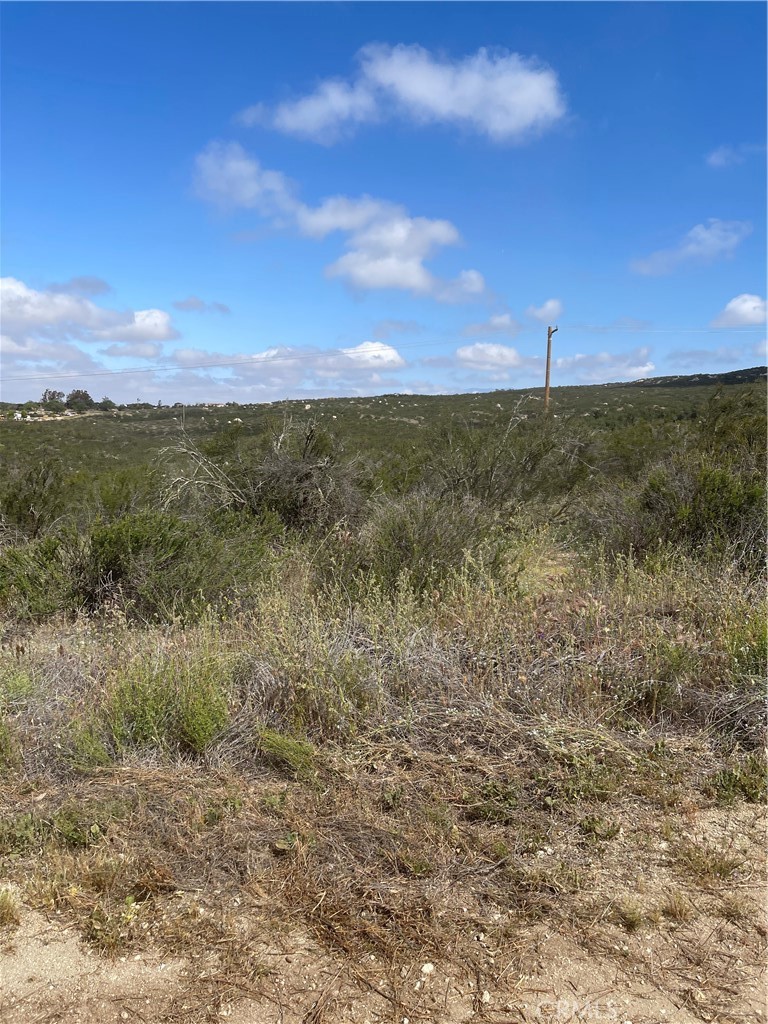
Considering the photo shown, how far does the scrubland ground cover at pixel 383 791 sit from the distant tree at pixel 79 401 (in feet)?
147

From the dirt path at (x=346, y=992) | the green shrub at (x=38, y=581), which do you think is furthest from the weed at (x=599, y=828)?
the green shrub at (x=38, y=581)

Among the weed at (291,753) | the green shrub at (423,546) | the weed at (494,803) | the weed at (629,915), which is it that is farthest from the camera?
the green shrub at (423,546)

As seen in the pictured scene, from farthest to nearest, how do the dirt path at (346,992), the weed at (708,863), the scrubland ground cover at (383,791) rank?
the weed at (708,863) → the scrubland ground cover at (383,791) → the dirt path at (346,992)

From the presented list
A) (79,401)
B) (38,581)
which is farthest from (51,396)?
(38,581)

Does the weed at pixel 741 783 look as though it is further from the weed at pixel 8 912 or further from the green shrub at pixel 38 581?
the green shrub at pixel 38 581

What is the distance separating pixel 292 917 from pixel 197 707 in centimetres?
131

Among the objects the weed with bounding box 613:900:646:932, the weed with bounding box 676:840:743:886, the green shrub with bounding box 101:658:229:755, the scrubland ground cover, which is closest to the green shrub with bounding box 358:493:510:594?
the scrubland ground cover

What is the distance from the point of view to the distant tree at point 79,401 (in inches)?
1796

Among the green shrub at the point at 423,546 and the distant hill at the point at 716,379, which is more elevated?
the distant hill at the point at 716,379

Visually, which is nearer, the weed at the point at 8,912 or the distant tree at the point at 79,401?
the weed at the point at 8,912

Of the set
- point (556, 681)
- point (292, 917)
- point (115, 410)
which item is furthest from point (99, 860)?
point (115, 410)

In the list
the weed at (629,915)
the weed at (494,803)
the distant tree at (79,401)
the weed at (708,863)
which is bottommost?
the weed at (629,915)

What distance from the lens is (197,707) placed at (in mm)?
3387

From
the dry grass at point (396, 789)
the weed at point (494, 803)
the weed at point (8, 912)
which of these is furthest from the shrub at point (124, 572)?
the weed at point (494, 803)
